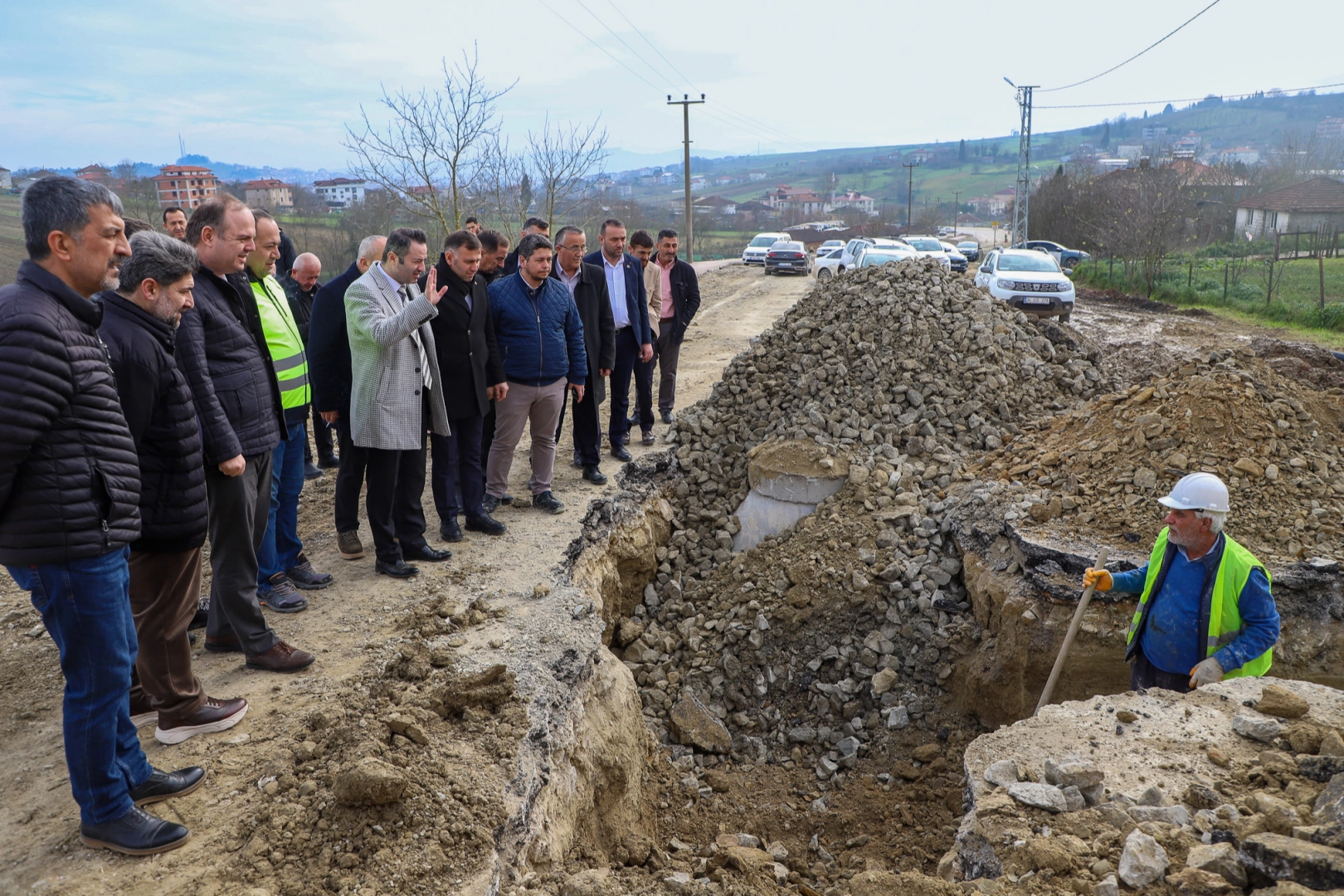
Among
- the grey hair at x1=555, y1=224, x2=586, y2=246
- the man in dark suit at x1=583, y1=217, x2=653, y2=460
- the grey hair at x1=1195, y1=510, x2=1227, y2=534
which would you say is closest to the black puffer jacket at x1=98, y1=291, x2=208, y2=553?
the grey hair at x1=555, y1=224, x2=586, y2=246

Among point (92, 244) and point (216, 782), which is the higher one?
point (92, 244)

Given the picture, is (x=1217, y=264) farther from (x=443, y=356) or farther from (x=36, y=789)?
(x=36, y=789)

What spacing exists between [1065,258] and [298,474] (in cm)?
3327

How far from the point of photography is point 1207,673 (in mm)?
3746

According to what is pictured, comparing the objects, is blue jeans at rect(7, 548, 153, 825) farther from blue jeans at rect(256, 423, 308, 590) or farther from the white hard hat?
the white hard hat

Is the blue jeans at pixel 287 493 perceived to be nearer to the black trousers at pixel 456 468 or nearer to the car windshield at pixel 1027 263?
the black trousers at pixel 456 468

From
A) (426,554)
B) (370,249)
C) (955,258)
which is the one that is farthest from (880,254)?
(426,554)

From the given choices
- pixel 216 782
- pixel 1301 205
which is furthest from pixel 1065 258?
pixel 216 782

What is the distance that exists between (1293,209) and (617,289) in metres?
48.9

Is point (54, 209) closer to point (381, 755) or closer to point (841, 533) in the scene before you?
point (381, 755)

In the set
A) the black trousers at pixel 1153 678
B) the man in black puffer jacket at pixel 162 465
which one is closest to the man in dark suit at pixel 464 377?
the man in black puffer jacket at pixel 162 465

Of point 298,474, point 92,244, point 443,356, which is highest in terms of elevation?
point 92,244

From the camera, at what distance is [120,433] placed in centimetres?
270

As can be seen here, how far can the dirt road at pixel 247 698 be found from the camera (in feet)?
8.84
